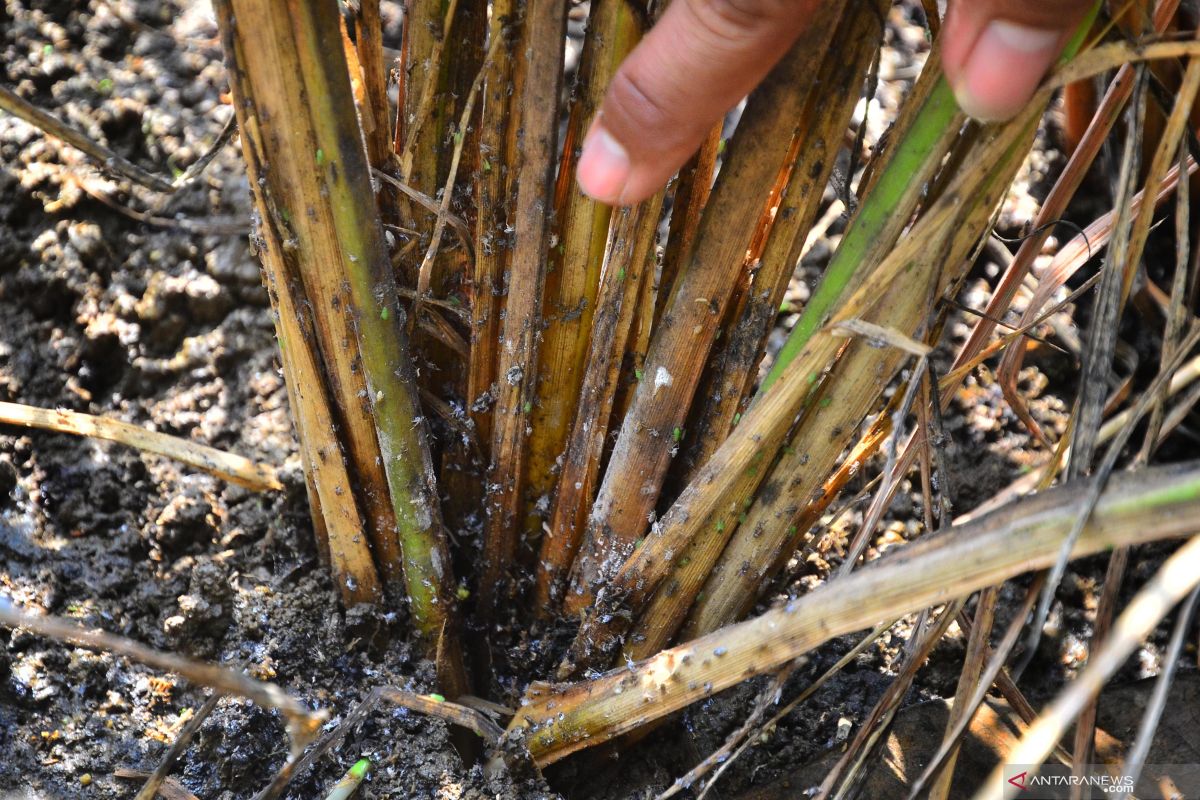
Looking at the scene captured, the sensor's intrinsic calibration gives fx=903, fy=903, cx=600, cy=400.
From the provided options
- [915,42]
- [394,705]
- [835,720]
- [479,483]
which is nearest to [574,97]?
[479,483]

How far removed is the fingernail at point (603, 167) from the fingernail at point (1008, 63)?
333 millimetres

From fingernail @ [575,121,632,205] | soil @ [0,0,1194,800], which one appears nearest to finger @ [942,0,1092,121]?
fingernail @ [575,121,632,205]

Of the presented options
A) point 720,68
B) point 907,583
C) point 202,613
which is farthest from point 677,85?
point 202,613

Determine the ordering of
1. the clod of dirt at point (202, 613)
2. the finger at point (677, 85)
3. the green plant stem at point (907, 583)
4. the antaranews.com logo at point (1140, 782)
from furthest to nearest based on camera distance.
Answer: the clod of dirt at point (202, 613)
the antaranews.com logo at point (1140, 782)
the finger at point (677, 85)
the green plant stem at point (907, 583)

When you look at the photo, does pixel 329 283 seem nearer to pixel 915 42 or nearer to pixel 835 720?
pixel 835 720

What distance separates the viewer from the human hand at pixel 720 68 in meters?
0.74

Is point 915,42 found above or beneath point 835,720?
above

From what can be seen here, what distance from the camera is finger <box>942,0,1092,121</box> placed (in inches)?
28.8

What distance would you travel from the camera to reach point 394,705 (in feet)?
4.03

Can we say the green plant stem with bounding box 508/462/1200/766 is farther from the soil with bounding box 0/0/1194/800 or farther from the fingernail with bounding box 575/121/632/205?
the fingernail with bounding box 575/121/632/205

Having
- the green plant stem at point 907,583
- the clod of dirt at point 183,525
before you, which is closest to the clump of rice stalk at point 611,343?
the green plant stem at point 907,583

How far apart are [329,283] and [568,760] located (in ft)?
2.38

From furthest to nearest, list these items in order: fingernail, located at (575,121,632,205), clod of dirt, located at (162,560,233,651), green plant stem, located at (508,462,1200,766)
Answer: clod of dirt, located at (162,560,233,651)
fingernail, located at (575,121,632,205)
green plant stem, located at (508,462,1200,766)

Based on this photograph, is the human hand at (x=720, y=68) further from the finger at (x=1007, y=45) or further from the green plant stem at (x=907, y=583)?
the green plant stem at (x=907, y=583)
